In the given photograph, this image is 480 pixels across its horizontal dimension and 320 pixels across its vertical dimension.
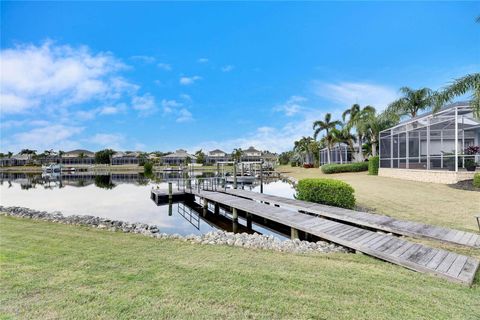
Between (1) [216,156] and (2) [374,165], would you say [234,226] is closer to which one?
(2) [374,165]

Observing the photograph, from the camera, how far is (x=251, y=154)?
92438 millimetres

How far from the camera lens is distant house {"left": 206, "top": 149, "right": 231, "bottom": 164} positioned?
88.2 m

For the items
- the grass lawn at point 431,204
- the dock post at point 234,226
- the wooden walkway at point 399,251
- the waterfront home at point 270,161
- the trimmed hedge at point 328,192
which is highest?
the waterfront home at point 270,161

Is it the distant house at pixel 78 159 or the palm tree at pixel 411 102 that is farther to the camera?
the distant house at pixel 78 159

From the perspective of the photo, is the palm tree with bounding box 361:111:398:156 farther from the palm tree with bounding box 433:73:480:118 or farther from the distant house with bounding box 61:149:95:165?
the distant house with bounding box 61:149:95:165

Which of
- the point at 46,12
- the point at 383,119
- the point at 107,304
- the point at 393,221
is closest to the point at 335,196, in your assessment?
the point at 393,221

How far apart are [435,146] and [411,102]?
6.15 m

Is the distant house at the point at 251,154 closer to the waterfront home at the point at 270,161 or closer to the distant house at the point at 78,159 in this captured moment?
the waterfront home at the point at 270,161

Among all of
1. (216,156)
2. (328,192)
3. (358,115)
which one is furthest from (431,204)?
(216,156)

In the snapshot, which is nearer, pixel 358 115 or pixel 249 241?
pixel 249 241

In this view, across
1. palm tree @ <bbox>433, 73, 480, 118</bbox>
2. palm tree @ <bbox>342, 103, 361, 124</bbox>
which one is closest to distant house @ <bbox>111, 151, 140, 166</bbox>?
palm tree @ <bbox>342, 103, 361, 124</bbox>

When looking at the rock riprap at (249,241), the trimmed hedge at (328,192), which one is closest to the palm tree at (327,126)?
the trimmed hedge at (328,192)

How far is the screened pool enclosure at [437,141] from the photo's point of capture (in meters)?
14.2

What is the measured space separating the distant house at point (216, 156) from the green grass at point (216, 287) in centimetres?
7957
